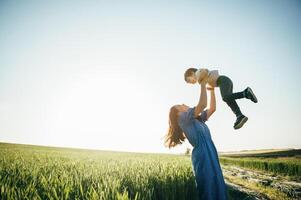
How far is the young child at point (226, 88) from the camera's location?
2926 mm

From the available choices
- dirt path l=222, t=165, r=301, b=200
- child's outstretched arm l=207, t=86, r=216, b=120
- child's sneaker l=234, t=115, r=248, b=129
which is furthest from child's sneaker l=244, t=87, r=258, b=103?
dirt path l=222, t=165, r=301, b=200

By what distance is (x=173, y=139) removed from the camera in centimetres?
345

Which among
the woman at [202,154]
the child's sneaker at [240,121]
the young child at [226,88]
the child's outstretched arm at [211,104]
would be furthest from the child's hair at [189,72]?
the child's sneaker at [240,121]

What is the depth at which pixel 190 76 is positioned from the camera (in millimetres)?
3109

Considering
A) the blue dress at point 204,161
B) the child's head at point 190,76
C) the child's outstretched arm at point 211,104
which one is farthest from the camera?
the child's outstretched arm at point 211,104

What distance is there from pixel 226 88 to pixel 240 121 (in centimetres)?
48

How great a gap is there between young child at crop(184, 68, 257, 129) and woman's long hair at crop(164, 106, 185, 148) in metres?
0.53

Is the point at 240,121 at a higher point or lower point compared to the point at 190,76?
lower

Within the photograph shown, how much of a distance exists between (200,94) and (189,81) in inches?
16.9

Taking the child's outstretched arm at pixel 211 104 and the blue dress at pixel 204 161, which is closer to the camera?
the blue dress at pixel 204 161

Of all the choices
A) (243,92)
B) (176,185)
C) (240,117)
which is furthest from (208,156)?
(176,185)

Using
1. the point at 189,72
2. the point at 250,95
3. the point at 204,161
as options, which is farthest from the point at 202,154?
the point at 189,72

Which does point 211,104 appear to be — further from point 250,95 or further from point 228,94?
point 250,95

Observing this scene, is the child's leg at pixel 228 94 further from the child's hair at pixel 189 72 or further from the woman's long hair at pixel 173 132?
the woman's long hair at pixel 173 132
